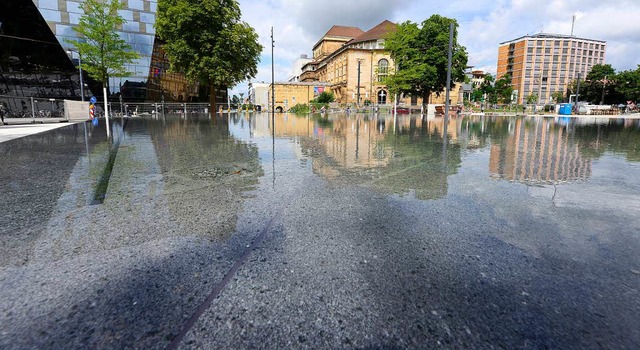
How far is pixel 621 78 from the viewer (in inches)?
3120

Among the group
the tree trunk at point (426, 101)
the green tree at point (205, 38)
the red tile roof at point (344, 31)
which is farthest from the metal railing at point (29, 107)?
the red tile roof at point (344, 31)

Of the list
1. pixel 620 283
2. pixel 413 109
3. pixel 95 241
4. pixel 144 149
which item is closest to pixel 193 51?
pixel 144 149

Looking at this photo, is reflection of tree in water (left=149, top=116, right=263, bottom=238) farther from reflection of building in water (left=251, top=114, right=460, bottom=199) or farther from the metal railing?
the metal railing

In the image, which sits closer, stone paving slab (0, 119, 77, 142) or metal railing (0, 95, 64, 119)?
stone paving slab (0, 119, 77, 142)

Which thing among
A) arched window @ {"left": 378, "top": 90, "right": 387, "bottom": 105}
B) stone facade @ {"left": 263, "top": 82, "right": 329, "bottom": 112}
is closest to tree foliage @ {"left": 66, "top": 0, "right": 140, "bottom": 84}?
arched window @ {"left": 378, "top": 90, "right": 387, "bottom": 105}

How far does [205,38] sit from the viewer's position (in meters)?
31.0

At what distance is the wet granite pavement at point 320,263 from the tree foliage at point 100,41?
30.6m

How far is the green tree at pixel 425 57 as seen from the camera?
50.1 m

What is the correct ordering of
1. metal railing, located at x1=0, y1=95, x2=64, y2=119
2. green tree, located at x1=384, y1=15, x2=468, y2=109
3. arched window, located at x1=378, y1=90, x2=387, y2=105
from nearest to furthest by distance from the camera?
metal railing, located at x1=0, y1=95, x2=64, y2=119 → green tree, located at x1=384, y1=15, x2=468, y2=109 → arched window, located at x1=378, y1=90, x2=387, y2=105

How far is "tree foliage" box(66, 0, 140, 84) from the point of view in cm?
3031

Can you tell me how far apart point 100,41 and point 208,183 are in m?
32.4

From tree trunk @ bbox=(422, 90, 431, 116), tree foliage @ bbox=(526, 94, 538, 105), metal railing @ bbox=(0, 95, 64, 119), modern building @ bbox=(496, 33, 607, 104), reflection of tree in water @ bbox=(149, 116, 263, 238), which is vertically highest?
modern building @ bbox=(496, 33, 607, 104)

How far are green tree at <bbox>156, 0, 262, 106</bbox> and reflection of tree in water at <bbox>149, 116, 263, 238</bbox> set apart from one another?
23.4m

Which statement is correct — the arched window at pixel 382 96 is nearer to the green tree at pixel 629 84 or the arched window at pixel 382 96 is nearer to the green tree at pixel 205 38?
the green tree at pixel 629 84
